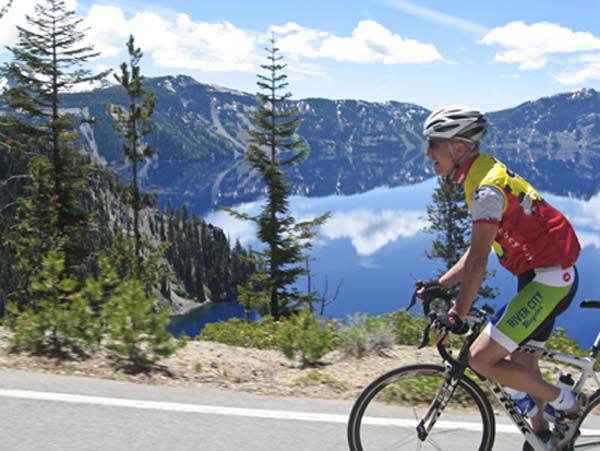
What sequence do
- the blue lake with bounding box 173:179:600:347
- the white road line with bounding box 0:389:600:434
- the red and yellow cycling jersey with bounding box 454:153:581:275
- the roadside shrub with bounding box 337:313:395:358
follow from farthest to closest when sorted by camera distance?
the blue lake with bounding box 173:179:600:347 < the roadside shrub with bounding box 337:313:395:358 < the white road line with bounding box 0:389:600:434 < the red and yellow cycling jersey with bounding box 454:153:581:275

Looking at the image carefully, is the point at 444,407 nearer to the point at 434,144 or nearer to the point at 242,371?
the point at 434,144

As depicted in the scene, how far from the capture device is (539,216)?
3.19m

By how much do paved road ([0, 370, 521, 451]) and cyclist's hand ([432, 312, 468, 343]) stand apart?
3.35ft

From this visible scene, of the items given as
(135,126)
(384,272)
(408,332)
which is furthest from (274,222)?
(384,272)

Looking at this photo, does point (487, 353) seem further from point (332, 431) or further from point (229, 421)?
point (229, 421)

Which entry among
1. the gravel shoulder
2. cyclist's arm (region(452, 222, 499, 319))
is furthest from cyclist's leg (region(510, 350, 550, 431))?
the gravel shoulder

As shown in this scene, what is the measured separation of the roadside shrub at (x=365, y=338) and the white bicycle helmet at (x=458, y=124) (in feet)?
11.6

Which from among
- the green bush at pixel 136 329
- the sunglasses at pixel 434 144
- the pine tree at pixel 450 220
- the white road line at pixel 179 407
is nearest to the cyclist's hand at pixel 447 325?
the sunglasses at pixel 434 144

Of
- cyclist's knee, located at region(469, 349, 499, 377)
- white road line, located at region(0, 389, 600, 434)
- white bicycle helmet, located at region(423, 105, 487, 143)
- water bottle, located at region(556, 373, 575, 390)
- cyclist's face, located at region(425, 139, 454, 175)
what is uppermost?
white bicycle helmet, located at region(423, 105, 487, 143)

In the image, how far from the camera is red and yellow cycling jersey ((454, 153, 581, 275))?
313 cm

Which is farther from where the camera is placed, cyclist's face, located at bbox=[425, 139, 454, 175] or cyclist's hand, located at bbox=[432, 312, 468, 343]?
cyclist's face, located at bbox=[425, 139, 454, 175]

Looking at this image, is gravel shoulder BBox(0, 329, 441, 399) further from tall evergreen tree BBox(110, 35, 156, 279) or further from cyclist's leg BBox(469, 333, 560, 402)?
tall evergreen tree BBox(110, 35, 156, 279)

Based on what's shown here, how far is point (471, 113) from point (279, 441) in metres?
2.68

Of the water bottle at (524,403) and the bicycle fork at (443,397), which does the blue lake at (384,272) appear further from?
the bicycle fork at (443,397)
